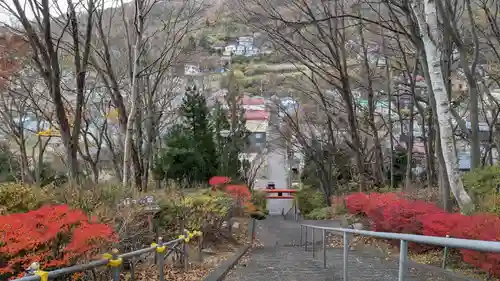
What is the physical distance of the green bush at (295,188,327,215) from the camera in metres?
34.6

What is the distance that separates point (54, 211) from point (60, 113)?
628 centimetres

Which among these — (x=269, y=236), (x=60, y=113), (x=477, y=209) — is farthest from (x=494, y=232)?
(x=269, y=236)

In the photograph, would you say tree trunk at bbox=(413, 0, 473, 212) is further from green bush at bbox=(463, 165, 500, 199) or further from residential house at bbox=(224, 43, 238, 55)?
residential house at bbox=(224, 43, 238, 55)

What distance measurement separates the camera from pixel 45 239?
188 inches

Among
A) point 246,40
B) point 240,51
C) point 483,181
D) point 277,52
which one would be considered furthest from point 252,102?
point 483,181

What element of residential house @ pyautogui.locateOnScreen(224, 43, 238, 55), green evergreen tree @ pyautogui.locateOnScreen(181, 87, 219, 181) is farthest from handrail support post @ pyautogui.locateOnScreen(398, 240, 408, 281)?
residential house @ pyautogui.locateOnScreen(224, 43, 238, 55)

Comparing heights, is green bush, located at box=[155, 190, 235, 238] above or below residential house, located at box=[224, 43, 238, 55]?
below

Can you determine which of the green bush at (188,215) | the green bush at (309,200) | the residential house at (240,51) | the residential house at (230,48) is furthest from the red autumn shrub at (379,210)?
the residential house at (240,51)

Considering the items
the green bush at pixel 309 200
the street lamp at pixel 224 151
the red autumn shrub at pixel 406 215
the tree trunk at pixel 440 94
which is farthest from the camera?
the green bush at pixel 309 200

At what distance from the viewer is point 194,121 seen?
28031 millimetres

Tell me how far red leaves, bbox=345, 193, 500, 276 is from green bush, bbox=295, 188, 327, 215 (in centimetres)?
1862

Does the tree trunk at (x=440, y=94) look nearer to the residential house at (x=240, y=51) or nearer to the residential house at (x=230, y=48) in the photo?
the residential house at (x=230, y=48)

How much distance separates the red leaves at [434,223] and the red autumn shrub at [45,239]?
124 inches

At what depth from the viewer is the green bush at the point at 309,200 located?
3459 cm
